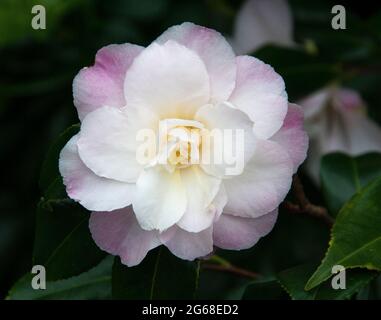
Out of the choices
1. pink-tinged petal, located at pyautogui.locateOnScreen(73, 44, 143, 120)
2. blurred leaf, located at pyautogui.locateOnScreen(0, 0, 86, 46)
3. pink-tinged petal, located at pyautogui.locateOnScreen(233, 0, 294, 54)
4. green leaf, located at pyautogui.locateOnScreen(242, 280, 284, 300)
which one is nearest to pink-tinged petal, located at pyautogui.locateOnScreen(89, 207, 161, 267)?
pink-tinged petal, located at pyautogui.locateOnScreen(73, 44, 143, 120)

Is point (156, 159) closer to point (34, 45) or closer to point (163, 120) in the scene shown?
point (163, 120)

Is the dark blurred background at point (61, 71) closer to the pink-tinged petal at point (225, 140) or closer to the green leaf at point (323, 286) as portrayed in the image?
the green leaf at point (323, 286)

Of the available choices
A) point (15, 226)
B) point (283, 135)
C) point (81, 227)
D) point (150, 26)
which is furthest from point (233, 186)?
point (15, 226)

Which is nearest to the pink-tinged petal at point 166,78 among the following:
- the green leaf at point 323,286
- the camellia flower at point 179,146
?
the camellia flower at point 179,146

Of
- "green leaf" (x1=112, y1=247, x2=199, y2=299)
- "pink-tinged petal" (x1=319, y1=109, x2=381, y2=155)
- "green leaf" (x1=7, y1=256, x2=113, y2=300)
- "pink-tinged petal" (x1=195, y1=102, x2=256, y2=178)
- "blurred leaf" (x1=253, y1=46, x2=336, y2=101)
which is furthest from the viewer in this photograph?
"pink-tinged petal" (x1=319, y1=109, x2=381, y2=155)

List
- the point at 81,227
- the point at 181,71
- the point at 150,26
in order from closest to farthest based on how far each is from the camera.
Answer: the point at 181,71, the point at 81,227, the point at 150,26

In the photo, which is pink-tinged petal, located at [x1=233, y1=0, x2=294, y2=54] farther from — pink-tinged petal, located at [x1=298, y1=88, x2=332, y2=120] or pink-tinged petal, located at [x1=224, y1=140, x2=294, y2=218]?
pink-tinged petal, located at [x1=224, y1=140, x2=294, y2=218]

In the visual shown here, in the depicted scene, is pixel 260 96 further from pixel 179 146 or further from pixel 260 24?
pixel 260 24
